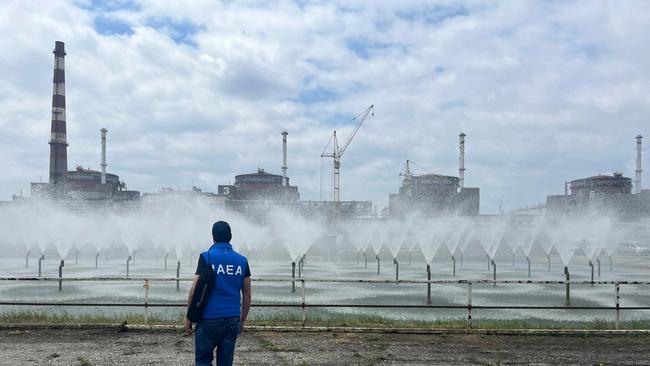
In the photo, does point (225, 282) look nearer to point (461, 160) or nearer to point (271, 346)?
point (271, 346)

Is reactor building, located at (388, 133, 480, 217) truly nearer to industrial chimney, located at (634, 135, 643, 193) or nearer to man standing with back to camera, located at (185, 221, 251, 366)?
industrial chimney, located at (634, 135, 643, 193)

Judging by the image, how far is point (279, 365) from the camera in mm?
8727

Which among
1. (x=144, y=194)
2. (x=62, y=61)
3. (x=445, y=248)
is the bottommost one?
(x=445, y=248)

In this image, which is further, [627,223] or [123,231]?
[627,223]

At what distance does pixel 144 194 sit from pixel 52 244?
33179 mm

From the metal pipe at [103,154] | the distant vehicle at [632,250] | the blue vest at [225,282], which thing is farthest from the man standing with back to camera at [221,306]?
the metal pipe at [103,154]

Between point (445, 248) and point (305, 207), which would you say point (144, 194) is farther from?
point (445, 248)

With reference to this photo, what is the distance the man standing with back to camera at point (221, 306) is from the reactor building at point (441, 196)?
131 meters

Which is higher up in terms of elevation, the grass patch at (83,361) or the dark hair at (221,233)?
the dark hair at (221,233)

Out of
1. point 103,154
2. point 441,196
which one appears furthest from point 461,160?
point 103,154

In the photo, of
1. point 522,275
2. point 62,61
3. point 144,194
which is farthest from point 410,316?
point 144,194

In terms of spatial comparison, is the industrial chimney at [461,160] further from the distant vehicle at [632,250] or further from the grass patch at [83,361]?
the grass patch at [83,361]

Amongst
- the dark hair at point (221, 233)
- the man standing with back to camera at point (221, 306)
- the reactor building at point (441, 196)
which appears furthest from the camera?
the reactor building at point (441, 196)

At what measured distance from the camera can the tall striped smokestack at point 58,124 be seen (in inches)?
3656
